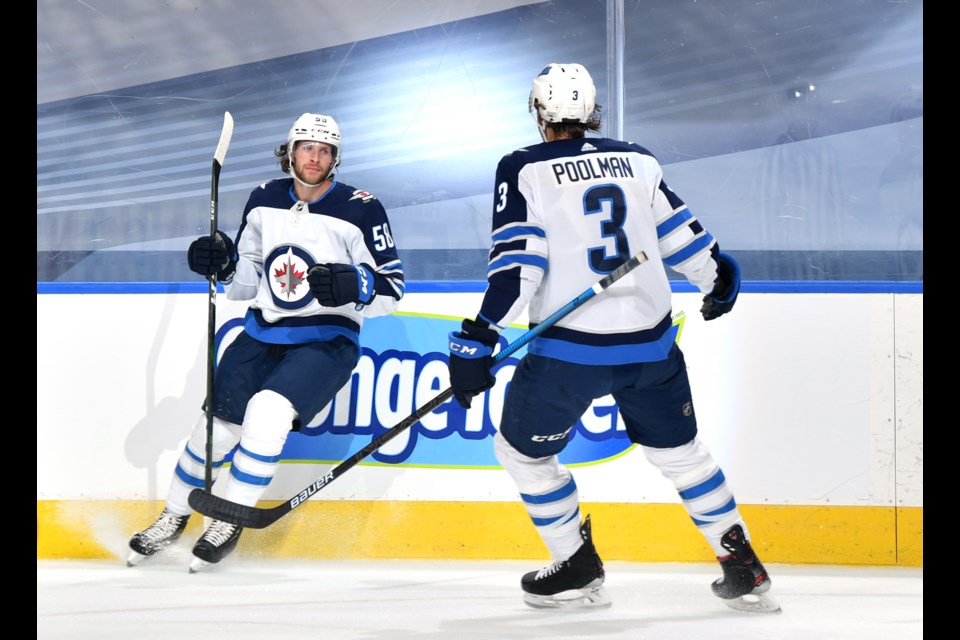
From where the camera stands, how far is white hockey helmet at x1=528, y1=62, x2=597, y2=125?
236cm

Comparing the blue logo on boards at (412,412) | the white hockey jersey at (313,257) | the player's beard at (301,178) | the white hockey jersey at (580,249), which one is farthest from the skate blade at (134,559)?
the white hockey jersey at (580,249)

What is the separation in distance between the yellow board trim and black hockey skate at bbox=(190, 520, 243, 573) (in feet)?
0.85

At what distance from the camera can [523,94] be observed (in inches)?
136

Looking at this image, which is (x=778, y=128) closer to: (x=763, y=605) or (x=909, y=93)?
(x=909, y=93)

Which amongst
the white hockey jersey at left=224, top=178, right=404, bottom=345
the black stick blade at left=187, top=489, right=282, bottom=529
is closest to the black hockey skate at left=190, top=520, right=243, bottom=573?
the black stick blade at left=187, top=489, right=282, bottom=529

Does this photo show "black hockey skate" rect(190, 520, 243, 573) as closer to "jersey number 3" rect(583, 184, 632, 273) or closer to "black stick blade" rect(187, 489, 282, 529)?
"black stick blade" rect(187, 489, 282, 529)

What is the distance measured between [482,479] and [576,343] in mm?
935

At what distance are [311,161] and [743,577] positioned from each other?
1619 mm

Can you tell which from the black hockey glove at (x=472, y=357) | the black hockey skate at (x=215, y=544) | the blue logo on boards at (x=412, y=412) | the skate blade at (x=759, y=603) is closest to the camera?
the black hockey glove at (x=472, y=357)

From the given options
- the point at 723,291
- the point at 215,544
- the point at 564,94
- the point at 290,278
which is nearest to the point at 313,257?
the point at 290,278

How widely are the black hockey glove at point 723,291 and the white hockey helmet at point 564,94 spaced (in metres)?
0.47

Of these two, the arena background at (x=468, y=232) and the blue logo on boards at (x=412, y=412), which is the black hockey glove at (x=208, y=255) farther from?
the blue logo on boards at (x=412, y=412)

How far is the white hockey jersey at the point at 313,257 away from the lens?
291 cm
